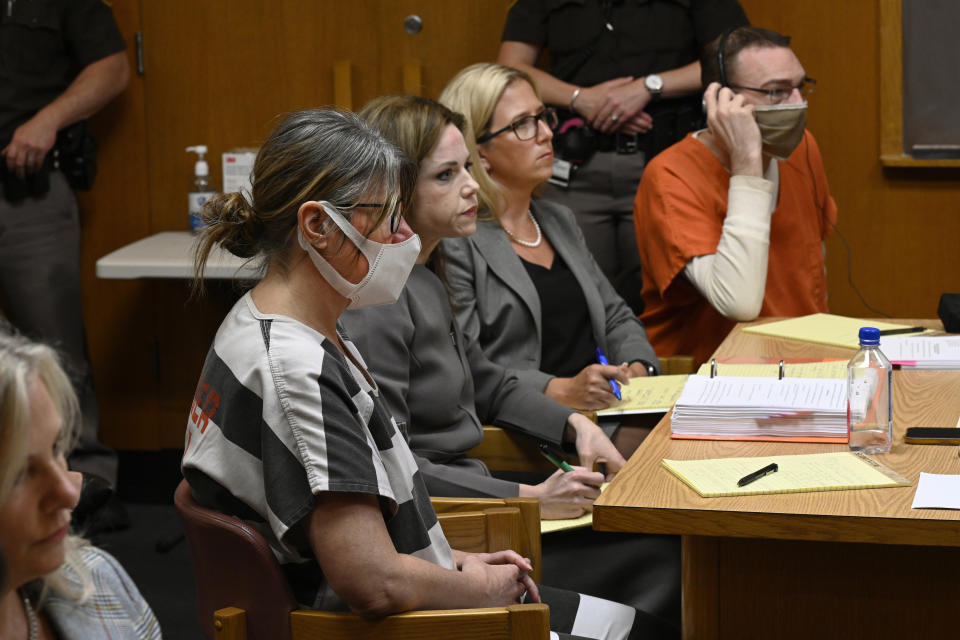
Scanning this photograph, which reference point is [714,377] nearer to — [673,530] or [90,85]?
[673,530]

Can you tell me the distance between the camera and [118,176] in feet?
13.5

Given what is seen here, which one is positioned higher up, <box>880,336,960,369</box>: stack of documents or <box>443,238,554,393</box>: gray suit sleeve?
<box>443,238,554,393</box>: gray suit sleeve

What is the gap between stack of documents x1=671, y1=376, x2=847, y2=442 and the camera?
5.95ft

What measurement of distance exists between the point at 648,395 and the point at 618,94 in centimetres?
139

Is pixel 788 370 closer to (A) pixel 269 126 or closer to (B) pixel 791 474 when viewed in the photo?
(B) pixel 791 474

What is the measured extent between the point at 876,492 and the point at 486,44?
2.71 meters

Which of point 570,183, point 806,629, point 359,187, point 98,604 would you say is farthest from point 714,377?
point 570,183

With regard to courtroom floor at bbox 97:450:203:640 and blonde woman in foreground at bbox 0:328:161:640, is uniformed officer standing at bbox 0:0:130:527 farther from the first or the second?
blonde woman in foreground at bbox 0:328:161:640

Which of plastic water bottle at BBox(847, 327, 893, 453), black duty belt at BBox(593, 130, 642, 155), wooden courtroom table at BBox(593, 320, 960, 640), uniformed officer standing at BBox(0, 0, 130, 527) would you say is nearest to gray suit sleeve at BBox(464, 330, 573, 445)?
wooden courtroom table at BBox(593, 320, 960, 640)

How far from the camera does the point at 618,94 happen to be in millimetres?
3518

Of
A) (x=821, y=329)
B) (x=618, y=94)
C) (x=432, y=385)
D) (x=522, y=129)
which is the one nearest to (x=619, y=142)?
(x=618, y=94)

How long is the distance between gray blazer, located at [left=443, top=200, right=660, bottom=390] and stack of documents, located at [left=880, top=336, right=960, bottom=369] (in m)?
0.53

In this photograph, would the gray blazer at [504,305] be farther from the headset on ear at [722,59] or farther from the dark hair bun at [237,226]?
the dark hair bun at [237,226]

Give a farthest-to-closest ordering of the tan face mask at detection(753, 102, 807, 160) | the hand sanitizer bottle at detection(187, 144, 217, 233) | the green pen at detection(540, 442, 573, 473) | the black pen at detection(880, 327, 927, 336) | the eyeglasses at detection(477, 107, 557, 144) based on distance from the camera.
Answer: the hand sanitizer bottle at detection(187, 144, 217, 233) < the tan face mask at detection(753, 102, 807, 160) < the eyeglasses at detection(477, 107, 557, 144) < the black pen at detection(880, 327, 927, 336) < the green pen at detection(540, 442, 573, 473)
